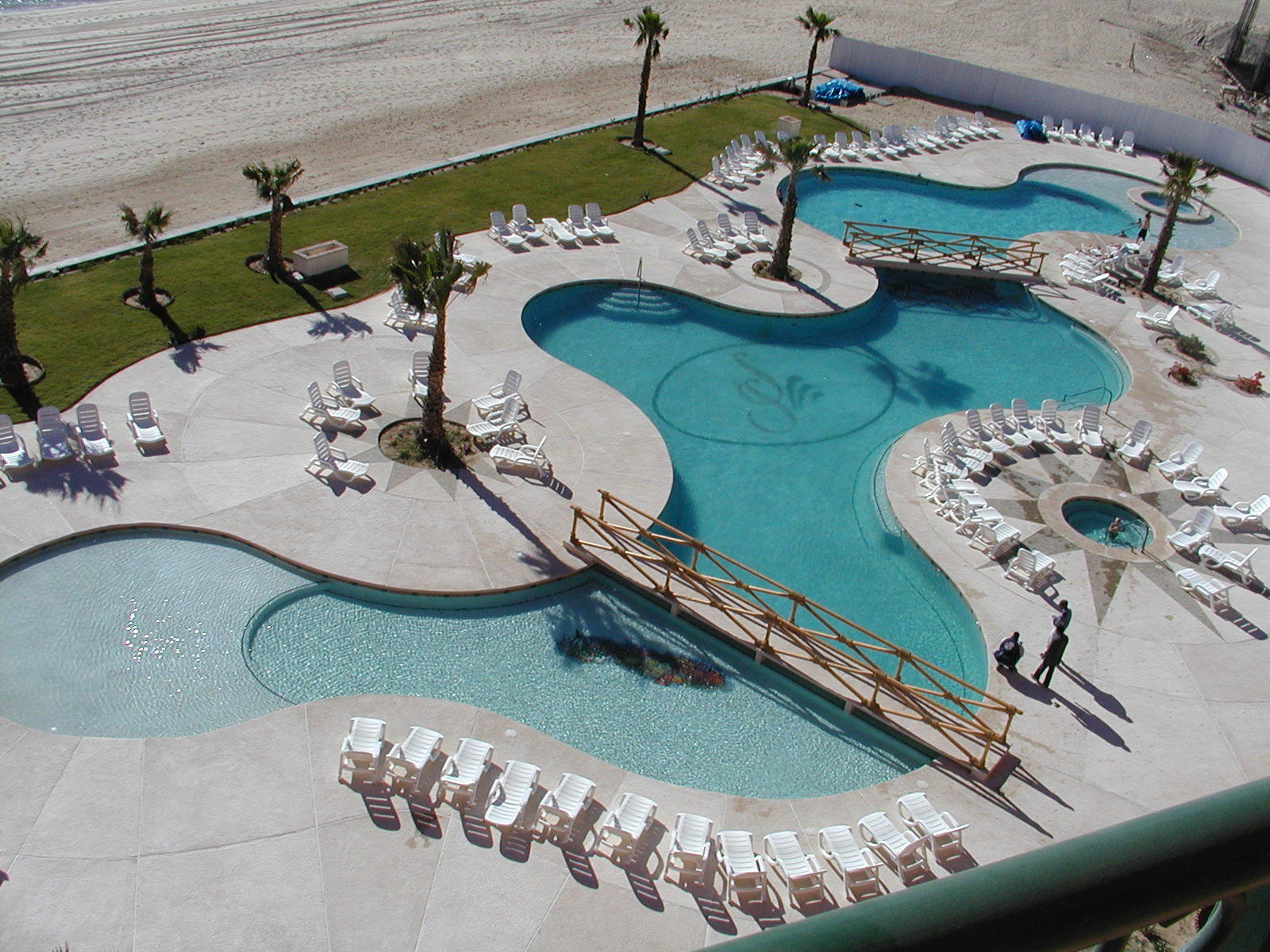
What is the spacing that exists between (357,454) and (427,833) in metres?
9.95

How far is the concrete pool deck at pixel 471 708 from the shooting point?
46.2 ft

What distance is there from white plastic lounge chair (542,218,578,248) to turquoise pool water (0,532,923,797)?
15857mm

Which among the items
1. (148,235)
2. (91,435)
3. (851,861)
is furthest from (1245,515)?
(148,235)

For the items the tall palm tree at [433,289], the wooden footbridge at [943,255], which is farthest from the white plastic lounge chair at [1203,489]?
the tall palm tree at [433,289]

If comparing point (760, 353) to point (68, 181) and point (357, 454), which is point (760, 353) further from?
point (68, 181)

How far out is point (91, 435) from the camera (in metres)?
21.6

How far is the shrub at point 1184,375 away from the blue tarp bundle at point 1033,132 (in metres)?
21.7

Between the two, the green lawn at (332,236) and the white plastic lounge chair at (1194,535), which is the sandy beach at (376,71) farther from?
the white plastic lounge chair at (1194,535)

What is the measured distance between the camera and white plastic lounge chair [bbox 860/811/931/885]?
15.2 m

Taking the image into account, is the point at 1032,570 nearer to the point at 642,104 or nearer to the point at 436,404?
the point at 436,404

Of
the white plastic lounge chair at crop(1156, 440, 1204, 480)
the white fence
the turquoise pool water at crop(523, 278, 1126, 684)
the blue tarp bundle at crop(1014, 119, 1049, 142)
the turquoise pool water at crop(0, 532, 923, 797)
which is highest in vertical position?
the white fence

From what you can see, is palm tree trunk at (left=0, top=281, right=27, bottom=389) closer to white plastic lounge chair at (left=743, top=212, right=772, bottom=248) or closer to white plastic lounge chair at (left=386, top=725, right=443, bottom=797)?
white plastic lounge chair at (left=386, top=725, right=443, bottom=797)

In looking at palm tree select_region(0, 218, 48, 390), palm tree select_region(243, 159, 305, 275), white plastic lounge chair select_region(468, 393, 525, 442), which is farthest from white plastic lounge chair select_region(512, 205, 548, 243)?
palm tree select_region(0, 218, 48, 390)

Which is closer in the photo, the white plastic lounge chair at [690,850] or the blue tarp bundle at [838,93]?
the white plastic lounge chair at [690,850]
